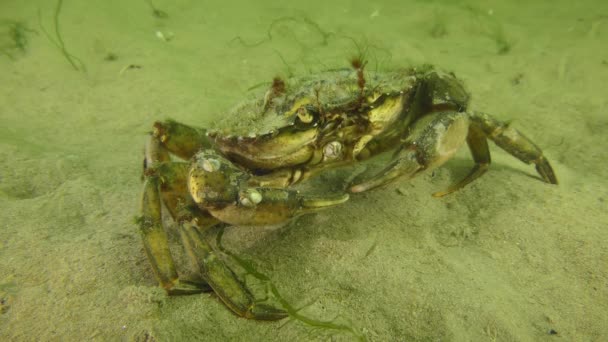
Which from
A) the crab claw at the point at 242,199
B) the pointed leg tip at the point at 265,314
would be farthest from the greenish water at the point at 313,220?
the crab claw at the point at 242,199

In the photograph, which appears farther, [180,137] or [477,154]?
[477,154]

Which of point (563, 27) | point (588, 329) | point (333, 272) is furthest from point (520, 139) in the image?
point (563, 27)

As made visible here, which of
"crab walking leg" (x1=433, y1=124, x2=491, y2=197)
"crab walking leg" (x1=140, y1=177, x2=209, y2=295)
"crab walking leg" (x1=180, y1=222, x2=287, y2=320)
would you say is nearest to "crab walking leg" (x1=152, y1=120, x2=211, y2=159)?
"crab walking leg" (x1=140, y1=177, x2=209, y2=295)

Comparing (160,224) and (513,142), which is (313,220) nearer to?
(160,224)

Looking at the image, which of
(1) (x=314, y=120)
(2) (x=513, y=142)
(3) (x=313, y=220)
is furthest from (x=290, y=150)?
(2) (x=513, y=142)

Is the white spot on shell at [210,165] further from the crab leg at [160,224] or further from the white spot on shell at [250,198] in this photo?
the crab leg at [160,224]

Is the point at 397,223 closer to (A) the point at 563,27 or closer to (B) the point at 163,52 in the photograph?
(B) the point at 163,52
